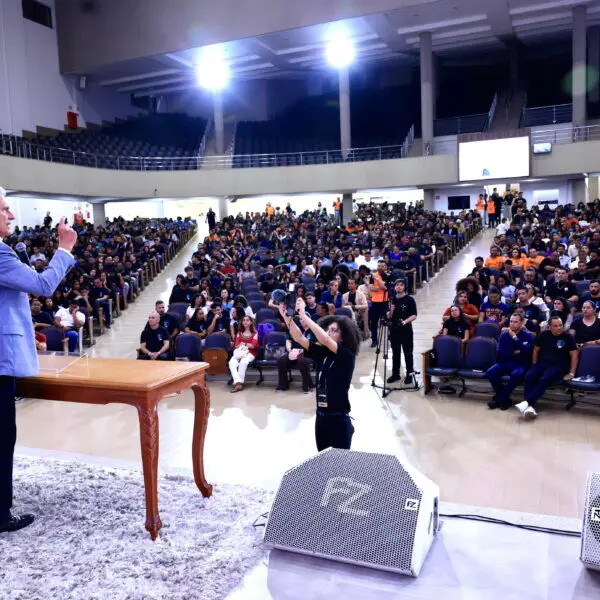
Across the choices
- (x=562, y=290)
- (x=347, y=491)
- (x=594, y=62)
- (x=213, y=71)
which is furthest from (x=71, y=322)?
(x=594, y=62)

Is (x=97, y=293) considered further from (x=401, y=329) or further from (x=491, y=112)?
(x=491, y=112)

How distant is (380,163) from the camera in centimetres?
2520

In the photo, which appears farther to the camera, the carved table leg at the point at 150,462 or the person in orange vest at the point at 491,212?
the person in orange vest at the point at 491,212

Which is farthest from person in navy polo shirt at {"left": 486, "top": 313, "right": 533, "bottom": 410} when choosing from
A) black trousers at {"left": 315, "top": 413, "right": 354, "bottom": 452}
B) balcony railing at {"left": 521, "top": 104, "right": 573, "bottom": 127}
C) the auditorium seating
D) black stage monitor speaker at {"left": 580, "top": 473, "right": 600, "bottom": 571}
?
balcony railing at {"left": 521, "top": 104, "right": 573, "bottom": 127}

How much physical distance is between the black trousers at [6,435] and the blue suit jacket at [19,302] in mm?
119

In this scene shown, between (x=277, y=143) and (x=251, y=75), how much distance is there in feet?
14.3

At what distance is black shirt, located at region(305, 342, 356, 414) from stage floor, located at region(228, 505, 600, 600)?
1.08 metres

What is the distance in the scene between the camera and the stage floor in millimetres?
2801

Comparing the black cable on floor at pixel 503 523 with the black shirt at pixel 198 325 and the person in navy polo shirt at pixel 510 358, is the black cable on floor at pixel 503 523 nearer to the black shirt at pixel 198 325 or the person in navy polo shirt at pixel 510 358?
the person in navy polo shirt at pixel 510 358

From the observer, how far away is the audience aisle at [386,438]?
471 centimetres

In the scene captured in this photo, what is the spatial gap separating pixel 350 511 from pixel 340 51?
996 inches

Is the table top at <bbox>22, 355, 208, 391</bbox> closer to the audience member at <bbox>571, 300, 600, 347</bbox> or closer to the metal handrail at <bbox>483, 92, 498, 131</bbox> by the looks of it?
the audience member at <bbox>571, 300, 600, 347</bbox>

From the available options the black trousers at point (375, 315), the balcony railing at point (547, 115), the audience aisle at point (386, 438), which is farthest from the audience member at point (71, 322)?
the balcony railing at point (547, 115)

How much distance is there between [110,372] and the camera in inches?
137
